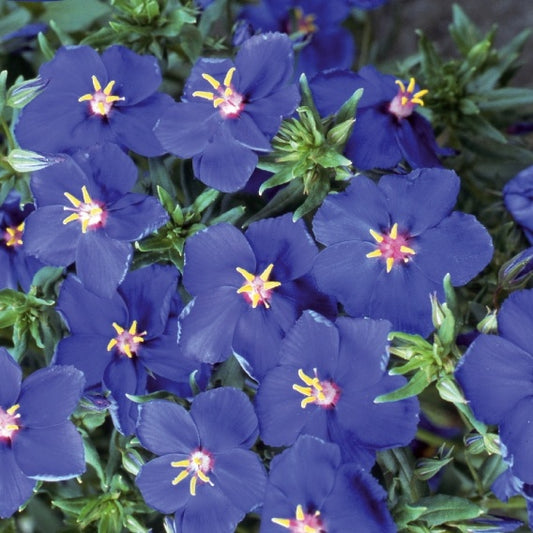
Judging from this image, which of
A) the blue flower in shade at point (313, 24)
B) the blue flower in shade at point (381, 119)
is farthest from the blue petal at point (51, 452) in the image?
the blue flower in shade at point (313, 24)

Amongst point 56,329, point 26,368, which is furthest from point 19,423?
point 26,368

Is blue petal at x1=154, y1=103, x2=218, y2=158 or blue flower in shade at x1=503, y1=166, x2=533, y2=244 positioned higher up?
blue petal at x1=154, y1=103, x2=218, y2=158

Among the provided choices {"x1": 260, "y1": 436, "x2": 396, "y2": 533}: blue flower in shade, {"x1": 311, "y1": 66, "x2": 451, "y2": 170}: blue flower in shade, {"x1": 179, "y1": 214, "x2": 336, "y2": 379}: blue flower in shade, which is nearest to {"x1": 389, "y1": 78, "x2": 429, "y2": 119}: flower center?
{"x1": 311, "y1": 66, "x2": 451, "y2": 170}: blue flower in shade

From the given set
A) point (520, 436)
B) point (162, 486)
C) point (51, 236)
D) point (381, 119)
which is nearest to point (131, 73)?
point (51, 236)

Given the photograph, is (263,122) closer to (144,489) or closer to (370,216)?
(370,216)

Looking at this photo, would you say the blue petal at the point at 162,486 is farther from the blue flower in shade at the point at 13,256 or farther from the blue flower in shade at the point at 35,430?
the blue flower in shade at the point at 13,256

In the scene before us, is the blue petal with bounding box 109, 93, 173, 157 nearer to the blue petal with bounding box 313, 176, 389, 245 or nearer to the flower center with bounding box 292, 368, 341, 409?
the blue petal with bounding box 313, 176, 389, 245
